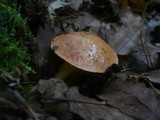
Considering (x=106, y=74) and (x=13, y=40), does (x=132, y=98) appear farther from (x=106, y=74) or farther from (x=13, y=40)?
(x=13, y=40)

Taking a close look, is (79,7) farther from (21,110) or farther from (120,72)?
(21,110)

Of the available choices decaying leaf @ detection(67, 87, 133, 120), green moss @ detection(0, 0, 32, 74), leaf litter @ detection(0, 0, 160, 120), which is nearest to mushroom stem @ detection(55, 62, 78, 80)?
leaf litter @ detection(0, 0, 160, 120)

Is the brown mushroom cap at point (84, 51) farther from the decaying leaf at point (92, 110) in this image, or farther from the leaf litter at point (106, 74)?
the decaying leaf at point (92, 110)

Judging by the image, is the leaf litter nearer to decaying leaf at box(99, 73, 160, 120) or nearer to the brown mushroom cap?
decaying leaf at box(99, 73, 160, 120)

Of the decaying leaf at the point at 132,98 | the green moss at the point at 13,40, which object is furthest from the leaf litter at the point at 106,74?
the green moss at the point at 13,40

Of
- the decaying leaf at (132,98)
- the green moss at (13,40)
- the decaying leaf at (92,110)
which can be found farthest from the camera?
the green moss at (13,40)

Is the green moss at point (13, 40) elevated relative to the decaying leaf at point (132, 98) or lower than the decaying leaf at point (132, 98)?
elevated

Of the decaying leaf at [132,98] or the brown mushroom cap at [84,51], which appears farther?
the brown mushroom cap at [84,51]
